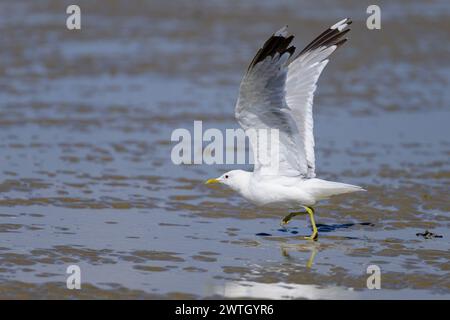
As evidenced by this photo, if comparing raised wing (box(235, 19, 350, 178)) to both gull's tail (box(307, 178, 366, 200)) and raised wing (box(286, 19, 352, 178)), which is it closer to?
raised wing (box(286, 19, 352, 178))

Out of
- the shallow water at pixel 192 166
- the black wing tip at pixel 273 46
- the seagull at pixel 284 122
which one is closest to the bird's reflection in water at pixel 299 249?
the shallow water at pixel 192 166

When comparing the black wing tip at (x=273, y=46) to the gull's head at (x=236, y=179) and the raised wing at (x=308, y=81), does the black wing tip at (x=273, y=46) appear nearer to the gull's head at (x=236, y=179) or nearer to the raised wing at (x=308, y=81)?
the raised wing at (x=308, y=81)

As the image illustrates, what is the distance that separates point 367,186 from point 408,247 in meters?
2.38

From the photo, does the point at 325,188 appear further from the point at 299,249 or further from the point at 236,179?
the point at 236,179

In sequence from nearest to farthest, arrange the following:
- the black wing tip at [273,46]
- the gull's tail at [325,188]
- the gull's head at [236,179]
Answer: the black wing tip at [273,46] → the gull's tail at [325,188] → the gull's head at [236,179]

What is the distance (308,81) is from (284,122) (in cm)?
60

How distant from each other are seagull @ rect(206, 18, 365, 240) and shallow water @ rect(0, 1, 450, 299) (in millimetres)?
452

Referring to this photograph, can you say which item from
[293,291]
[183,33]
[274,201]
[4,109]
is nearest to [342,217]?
[274,201]

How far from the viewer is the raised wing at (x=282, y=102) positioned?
8453 millimetres

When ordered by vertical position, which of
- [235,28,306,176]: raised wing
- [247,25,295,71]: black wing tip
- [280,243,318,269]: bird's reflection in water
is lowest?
[280,243,318,269]: bird's reflection in water

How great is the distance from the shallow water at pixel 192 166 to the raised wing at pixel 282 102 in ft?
2.43

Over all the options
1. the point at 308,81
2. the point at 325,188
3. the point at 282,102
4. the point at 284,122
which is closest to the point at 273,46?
the point at 282,102

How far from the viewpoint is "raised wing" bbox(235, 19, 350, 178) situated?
845 cm

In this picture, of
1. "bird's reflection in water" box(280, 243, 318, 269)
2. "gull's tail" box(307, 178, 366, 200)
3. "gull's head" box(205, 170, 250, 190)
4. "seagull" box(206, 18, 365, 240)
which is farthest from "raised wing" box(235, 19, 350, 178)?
"bird's reflection in water" box(280, 243, 318, 269)
